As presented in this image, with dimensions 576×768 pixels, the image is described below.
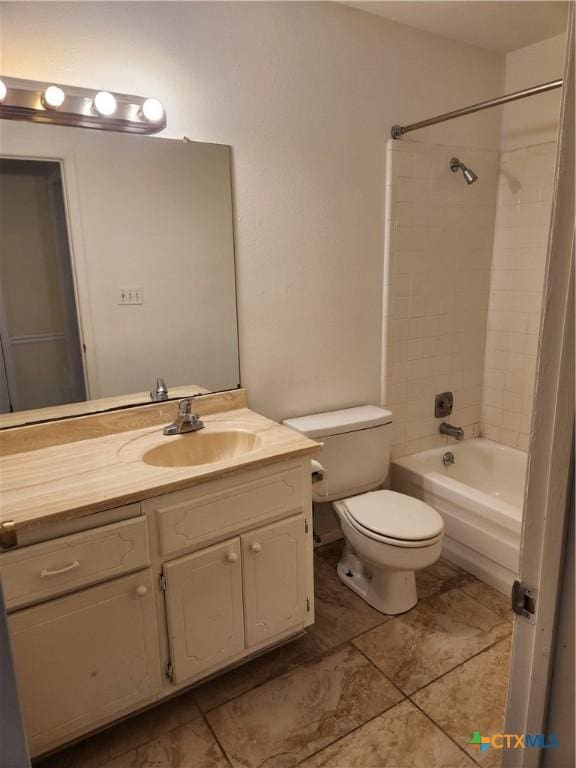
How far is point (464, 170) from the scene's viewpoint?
2.42m

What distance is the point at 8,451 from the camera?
5.49 ft

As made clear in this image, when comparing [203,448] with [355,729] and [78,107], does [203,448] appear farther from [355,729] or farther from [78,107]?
[78,107]

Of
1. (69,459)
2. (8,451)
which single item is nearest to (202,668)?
(69,459)

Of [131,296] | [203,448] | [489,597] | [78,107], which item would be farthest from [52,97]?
[489,597]

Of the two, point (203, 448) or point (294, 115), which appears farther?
point (294, 115)

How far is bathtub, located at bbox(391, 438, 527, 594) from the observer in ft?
7.16

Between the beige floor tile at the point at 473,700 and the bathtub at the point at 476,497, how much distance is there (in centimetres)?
36

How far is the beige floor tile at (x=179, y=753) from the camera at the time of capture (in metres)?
1.48

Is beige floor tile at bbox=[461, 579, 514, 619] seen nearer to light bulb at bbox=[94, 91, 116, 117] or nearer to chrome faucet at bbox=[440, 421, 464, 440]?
chrome faucet at bbox=[440, 421, 464, 440]

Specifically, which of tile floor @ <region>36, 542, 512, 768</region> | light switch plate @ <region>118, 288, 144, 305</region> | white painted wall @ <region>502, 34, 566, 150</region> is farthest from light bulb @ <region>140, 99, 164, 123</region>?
tile floor @ <region>36, 542, 512, 768</region>

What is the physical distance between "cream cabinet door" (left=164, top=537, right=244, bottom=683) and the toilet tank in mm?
683

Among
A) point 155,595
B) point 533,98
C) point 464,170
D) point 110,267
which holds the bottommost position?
point 155,595

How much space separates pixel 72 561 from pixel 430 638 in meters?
1.38

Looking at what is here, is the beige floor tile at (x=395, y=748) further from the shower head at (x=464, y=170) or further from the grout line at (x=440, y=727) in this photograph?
the shower head at (x=464, y=170)
